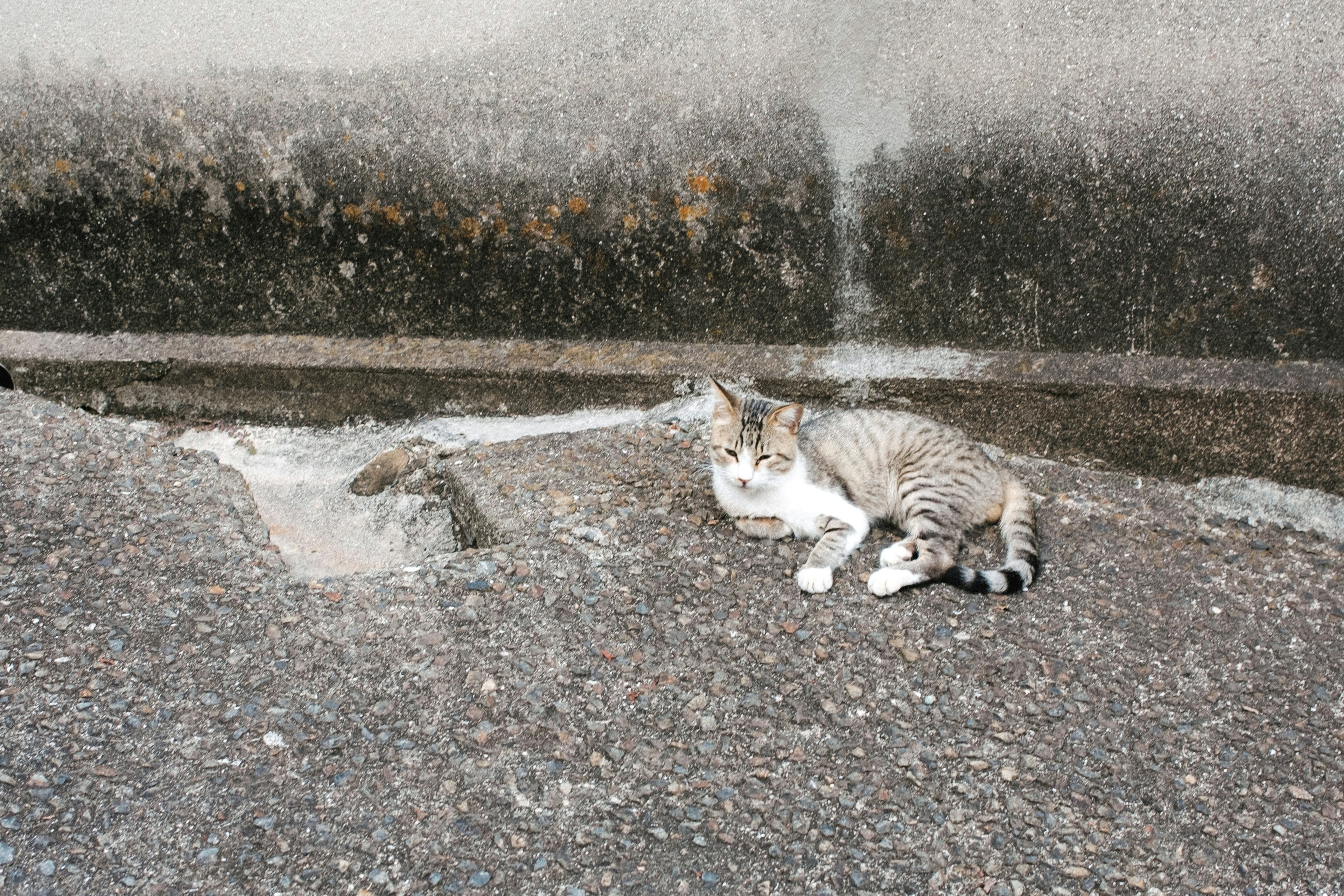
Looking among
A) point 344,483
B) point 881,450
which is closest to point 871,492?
point 881,450

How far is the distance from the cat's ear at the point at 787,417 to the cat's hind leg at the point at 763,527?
0.93 feet

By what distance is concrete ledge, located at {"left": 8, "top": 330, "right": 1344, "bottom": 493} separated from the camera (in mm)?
3486

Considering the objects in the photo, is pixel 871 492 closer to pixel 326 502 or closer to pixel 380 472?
pixel 380 472

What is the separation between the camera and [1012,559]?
3086 mm

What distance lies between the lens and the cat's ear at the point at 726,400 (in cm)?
319

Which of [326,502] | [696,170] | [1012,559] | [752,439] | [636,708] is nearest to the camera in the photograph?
[636,708]

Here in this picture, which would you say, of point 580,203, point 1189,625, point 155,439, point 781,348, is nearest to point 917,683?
point 1189,625

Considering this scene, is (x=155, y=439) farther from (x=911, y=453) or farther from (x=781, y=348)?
(x=911, y=453)

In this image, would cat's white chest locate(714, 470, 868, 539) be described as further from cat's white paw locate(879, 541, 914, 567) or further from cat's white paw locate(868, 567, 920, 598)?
cat's white paw locate(868, 567, 920, 598)

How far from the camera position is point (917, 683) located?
8.77ft

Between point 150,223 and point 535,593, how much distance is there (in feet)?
7.13

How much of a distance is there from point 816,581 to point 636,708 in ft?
2.34

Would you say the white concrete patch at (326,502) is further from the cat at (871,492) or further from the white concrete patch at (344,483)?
the cat at (871,492)

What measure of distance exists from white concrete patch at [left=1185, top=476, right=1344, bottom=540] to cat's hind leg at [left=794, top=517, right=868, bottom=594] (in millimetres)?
1259
